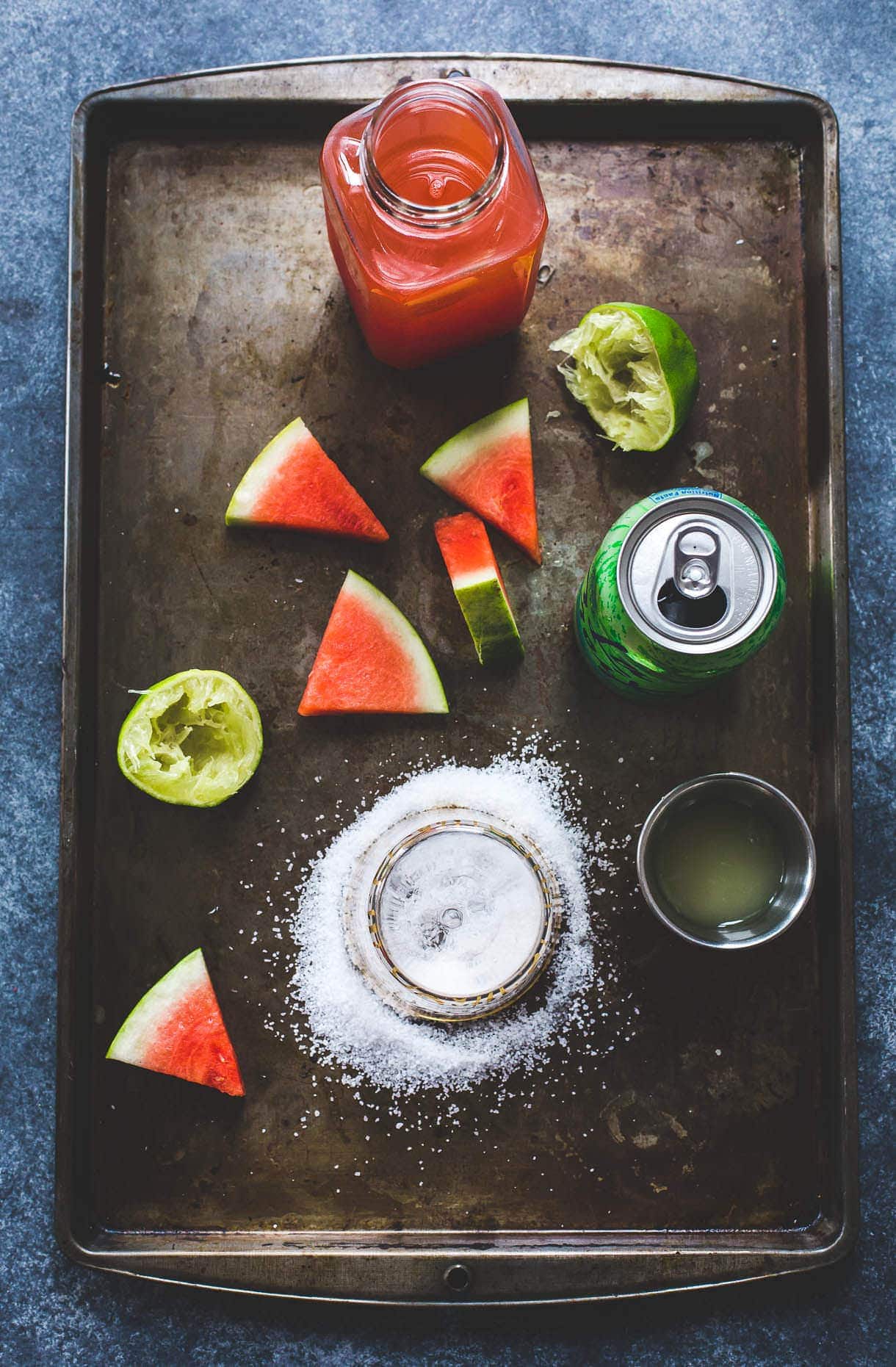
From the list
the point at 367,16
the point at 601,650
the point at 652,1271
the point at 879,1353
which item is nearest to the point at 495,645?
the point at 601,650

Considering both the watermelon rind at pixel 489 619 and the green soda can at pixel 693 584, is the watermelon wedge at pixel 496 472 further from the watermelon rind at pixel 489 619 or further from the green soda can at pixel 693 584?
the green soda can at pixel 693 584

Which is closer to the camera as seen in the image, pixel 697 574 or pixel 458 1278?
pixel 697 574

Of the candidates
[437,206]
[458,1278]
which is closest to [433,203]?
[437,206]

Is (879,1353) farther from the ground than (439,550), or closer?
closer

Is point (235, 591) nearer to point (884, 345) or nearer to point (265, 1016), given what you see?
point (265, 1016)

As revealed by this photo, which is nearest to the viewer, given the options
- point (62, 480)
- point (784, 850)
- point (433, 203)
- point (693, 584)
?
point (693, 584)

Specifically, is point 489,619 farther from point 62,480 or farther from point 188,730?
Result: point 62,480
